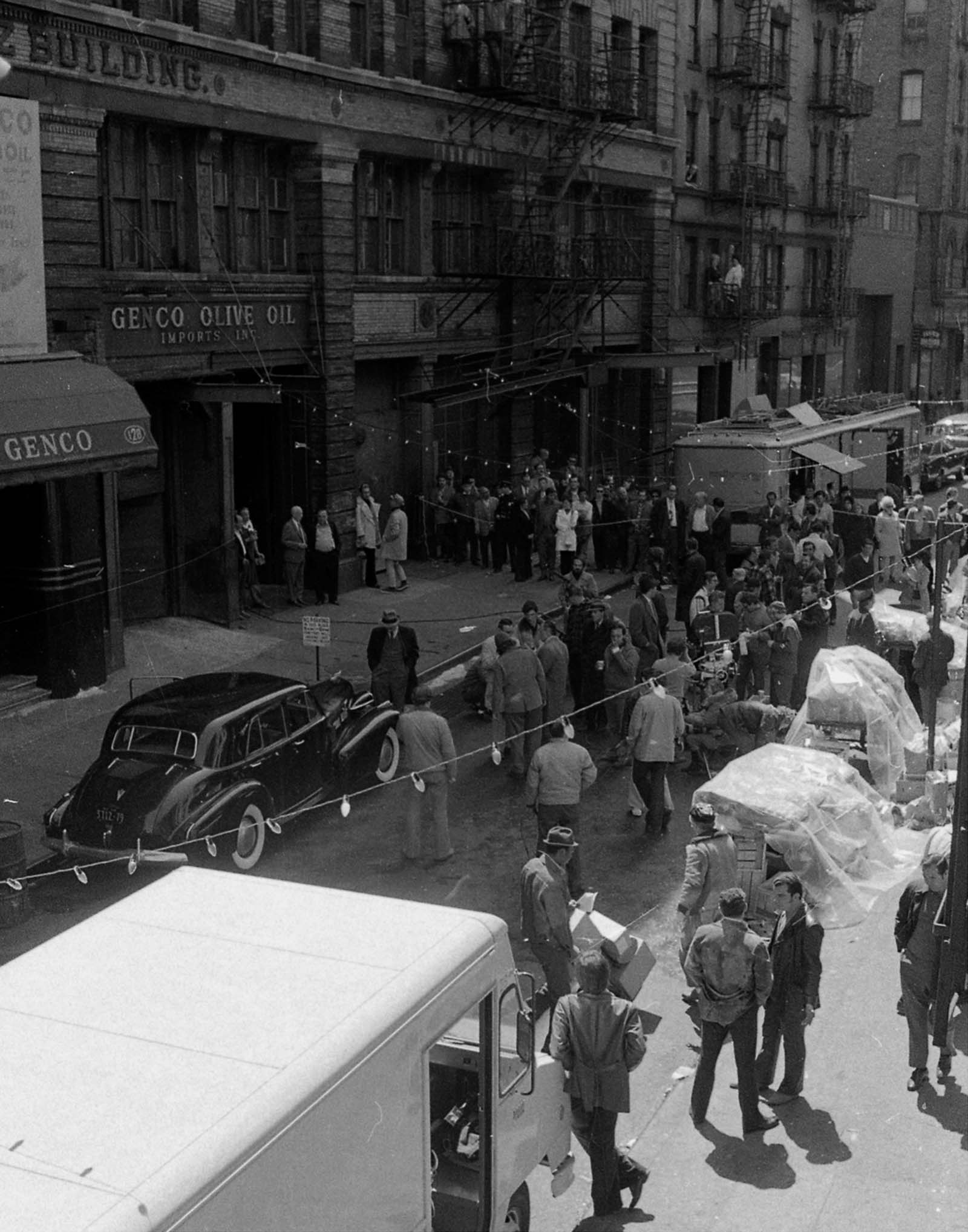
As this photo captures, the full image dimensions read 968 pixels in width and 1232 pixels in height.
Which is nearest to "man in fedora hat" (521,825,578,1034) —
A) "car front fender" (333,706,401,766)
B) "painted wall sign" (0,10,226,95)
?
"car front fender" (333,706,401,766)

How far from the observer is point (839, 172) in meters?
50.3

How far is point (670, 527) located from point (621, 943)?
1770 centimetres

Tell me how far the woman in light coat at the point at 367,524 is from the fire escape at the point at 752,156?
58.7 ft

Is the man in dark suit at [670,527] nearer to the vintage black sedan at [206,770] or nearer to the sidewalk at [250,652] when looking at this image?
the sidewalk at [250,652]

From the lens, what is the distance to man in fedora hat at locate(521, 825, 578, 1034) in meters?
9.77

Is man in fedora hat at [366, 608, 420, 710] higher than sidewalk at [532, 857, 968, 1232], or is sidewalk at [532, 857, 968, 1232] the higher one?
man in fedora hat at [366, 608, 420, 710]

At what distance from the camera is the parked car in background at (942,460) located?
4125cm

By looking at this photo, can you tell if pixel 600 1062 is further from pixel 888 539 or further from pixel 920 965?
pixel 888 539

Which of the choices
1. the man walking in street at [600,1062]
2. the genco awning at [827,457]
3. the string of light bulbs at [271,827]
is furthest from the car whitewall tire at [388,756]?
the genco awning at [827,457]

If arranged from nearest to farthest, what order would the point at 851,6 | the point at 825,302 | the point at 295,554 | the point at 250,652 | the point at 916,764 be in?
the point at 916,764
the point at 250,652
the point at 295,554
the point at 851,6
the point at 825,302

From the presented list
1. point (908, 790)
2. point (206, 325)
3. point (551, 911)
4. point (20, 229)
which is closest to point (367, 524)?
point (206, 325)

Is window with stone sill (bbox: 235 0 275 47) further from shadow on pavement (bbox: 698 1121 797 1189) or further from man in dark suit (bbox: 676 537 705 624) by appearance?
shadow on pavement (bbox: 698 1121 797 1189)

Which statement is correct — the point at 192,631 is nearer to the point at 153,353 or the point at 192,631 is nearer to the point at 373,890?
the point at 153,353

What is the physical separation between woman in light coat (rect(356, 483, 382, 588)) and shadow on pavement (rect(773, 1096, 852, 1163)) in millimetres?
17607
